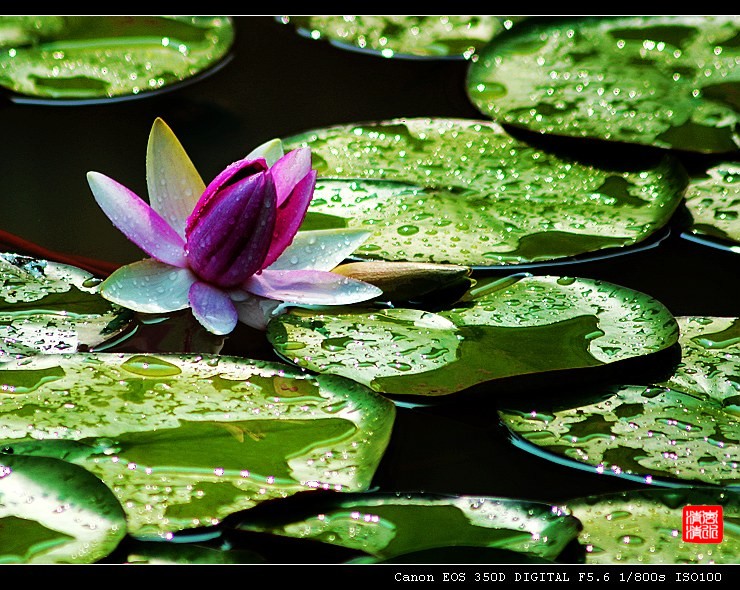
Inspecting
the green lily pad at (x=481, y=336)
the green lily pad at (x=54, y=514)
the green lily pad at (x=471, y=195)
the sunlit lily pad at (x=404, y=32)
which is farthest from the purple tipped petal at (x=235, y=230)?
the sunlit lily pad at (x=404, y=32)

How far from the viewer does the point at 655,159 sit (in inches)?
75.1

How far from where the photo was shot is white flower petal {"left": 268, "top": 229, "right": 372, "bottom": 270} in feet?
4.98

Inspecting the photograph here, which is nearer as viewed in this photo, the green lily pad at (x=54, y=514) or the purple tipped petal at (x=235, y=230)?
the green lily pad at (x=54, y=514)

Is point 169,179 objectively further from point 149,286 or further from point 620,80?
point 620,80

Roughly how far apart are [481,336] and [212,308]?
43 centimetres

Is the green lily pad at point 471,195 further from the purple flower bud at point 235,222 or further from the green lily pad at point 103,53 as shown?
the green lily pad at point 103,53

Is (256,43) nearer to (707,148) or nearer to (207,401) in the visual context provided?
(707,148)

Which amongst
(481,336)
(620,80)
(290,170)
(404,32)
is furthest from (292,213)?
(404,32)

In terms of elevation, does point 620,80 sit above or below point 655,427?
above

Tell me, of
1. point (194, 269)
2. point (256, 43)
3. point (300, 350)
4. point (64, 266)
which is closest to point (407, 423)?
point (300, 350)

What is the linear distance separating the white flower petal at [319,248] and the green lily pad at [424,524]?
48 centimetres

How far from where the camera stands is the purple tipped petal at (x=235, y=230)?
1374 millimetres

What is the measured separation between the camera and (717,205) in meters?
1.81

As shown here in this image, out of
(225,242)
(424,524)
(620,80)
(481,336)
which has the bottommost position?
(424,524)
